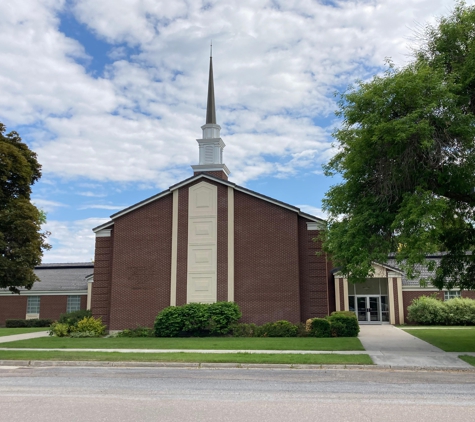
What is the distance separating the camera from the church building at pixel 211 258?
26.7 meters

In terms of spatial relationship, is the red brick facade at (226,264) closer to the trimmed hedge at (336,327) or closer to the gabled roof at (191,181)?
the gabled roof at (191,181)

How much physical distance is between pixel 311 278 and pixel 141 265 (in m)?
9.54

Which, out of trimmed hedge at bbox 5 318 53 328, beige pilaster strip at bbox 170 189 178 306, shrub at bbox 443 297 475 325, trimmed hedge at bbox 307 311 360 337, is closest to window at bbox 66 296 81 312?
trimmed hedge at bbox 5 318 53 328

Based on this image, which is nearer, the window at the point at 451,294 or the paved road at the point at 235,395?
the paved road at the point at 235,395

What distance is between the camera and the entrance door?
3550 centimetres

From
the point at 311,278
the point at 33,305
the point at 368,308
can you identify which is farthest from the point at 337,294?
the point at 33,305

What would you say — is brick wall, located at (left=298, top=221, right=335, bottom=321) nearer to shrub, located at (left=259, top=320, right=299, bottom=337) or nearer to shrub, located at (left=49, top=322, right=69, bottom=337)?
shrub, located at (left=259, top=320, right=299, bottom=337)

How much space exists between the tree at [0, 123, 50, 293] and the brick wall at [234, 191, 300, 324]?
10463 mm

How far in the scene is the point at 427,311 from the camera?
33.3m

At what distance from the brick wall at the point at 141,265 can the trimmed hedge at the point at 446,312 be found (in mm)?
17386

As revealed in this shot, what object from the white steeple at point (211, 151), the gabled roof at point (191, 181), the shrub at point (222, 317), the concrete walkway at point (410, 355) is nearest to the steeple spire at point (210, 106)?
the white steeple at point (211, 151)

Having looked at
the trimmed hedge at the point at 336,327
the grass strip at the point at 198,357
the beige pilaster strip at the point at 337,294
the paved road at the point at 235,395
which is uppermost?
the beige pilaster strip at the point at 337,294

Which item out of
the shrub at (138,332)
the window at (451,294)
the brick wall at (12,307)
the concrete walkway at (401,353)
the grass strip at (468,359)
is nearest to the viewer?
the concrete walkway at (401,353)

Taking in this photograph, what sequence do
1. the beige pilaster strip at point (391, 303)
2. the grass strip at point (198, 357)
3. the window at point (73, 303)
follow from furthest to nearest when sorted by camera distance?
the window at point (73, 303)
the beige pilaster strip at point (391, 303)
the grass strip at point (198, 357)
